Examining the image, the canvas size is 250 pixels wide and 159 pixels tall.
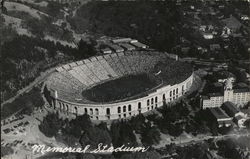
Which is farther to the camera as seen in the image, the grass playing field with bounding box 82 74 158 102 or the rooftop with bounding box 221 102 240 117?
the grass playing field with bounding box 82 74 158 102

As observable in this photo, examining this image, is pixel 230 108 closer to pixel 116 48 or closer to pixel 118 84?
pixel 118 84

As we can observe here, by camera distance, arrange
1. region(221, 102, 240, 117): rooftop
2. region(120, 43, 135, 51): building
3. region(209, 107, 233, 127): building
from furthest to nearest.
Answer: region(120, 43, 135, 51): building, region(221, 102, 240, 117): rooftop, region(209, 107, 233, 127): building

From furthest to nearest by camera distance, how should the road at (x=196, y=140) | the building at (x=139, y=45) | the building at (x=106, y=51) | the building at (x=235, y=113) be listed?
the building at (x=139, y=45) < the building at (x=106, y=51) < the building at (x=235, y=113) < the road at (x=196, y=140)

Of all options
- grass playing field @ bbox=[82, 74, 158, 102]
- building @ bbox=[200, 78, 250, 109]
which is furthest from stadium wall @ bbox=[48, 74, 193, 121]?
building @ bbox=[200, 78, 250, 109]

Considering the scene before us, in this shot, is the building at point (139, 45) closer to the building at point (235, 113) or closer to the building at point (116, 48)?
the building at point (116, 48)

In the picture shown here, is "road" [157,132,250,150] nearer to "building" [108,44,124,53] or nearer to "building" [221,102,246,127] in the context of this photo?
"building" [221,102,246,127]

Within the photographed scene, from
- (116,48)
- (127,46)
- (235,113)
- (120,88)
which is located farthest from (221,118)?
(127,46)

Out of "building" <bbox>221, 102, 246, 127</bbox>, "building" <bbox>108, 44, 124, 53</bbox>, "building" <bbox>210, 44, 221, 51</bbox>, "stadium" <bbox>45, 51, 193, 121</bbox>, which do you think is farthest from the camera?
"building" <bbox>210, 44, 221, 51</bbox>

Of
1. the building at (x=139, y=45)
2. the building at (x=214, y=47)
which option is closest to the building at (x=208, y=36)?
the building at (x=214, y=47)
